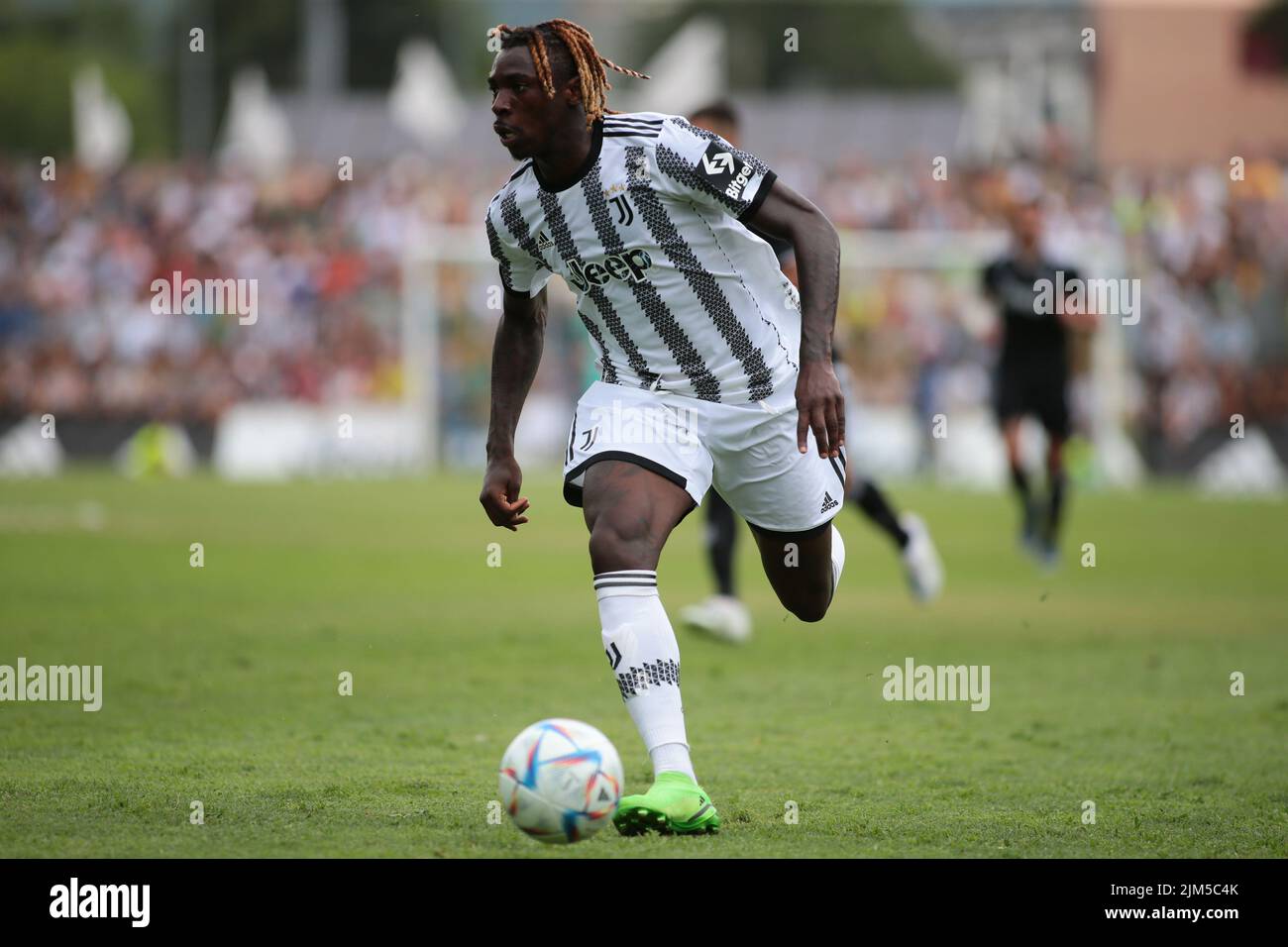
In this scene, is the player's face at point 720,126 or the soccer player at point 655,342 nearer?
the soccer player at point 655,342

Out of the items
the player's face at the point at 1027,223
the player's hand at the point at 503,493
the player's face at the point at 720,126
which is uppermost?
the player's face at the point at 1027,223

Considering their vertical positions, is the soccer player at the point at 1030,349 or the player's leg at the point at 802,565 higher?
the soccer player at the point at 1030,349

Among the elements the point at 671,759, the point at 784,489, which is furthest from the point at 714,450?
the point at 671,759

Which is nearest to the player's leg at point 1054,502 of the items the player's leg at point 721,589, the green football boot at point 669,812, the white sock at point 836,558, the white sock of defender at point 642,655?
the player's leg at point 721,589

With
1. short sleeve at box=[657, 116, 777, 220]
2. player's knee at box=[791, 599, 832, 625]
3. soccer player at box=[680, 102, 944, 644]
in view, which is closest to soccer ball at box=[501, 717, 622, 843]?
player's knee at box=[791, 599, 832, 625]

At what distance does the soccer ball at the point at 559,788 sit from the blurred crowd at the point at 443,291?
2138 cm

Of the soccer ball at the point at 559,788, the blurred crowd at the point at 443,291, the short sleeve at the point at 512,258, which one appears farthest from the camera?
the blurred crowd at the point at 443,291

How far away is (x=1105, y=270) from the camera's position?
27328mm

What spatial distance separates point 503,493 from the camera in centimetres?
627

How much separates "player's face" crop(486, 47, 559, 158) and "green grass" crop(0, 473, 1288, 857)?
217 cm

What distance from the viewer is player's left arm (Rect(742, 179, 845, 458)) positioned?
5617mm

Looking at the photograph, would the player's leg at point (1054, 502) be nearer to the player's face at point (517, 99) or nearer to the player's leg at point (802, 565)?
the player's leg at point (802, 565)

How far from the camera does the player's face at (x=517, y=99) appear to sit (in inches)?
224

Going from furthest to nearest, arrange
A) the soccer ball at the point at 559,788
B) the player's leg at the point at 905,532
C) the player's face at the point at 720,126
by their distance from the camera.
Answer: the player's leg at the point at 905,532 → the player's face at the point at 720,126 → the soccer ball at the point at 559,788
